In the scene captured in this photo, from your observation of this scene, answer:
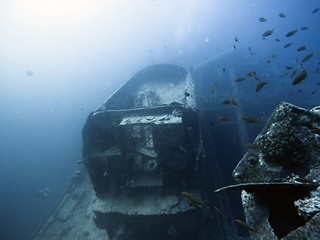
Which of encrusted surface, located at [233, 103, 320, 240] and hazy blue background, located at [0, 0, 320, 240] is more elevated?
hazy blue background, located at [0, 0, 320, 240]

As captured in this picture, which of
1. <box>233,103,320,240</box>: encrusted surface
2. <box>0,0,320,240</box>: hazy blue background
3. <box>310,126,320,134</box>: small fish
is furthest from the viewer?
<box>0,0,320,240</box>: hazy blue background

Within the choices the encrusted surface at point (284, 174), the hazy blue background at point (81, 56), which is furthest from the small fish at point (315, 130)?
the hazy blue background at point (81, 56)

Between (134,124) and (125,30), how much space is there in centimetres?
4937

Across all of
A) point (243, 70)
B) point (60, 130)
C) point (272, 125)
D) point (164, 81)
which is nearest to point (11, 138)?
point (60, 130)

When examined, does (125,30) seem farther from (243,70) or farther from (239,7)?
(243,70)

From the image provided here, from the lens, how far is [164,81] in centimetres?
1620

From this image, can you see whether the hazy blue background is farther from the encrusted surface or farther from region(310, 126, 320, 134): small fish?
region(310, 126, 320, 134): small fish

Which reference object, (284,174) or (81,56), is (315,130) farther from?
(81,56)

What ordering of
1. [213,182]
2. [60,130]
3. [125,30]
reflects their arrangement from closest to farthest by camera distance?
Result: 1. [213,182]
2. [60,130]
3. [125,30]

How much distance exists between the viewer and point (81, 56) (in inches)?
2239

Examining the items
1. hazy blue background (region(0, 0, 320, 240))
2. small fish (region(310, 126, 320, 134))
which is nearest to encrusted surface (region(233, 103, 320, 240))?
small fish (region(310, 126, 320, 134))

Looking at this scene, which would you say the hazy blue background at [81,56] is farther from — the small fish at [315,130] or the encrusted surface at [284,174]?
the small fish at [315,130]

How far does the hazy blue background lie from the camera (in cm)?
1836

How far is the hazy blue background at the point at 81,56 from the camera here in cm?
1836
